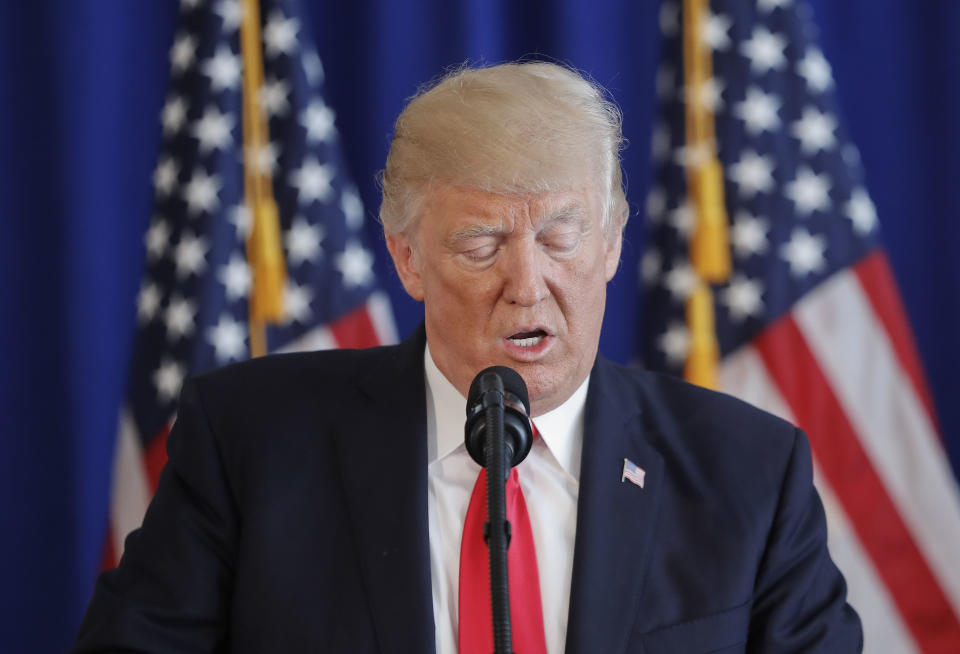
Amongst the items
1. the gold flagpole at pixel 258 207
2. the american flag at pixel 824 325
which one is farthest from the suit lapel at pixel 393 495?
the american flag at pixel 824 325

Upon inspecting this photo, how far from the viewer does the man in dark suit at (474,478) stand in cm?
154

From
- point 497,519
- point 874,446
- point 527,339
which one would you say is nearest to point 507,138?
point 527,339

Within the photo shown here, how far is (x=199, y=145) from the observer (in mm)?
2828

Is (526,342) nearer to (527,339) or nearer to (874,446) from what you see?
(527,339)

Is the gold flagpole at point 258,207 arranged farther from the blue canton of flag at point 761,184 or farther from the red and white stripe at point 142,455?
the blue canton of flag at point 761,184

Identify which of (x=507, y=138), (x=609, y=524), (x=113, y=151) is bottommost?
(x=609, y=524)

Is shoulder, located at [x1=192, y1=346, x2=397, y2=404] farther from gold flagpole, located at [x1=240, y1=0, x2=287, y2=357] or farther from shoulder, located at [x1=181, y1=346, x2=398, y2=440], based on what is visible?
gold flagpole, located at [x1=240, y1=0, x2=287, y2=357]

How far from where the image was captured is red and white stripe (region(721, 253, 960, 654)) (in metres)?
2.64

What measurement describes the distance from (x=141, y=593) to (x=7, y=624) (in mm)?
1969

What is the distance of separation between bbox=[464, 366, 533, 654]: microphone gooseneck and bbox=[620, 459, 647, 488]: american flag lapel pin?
556 millimetres

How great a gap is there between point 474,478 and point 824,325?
54.8 inches

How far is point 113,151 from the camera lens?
126 inches

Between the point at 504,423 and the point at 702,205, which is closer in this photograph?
the point at 504,423

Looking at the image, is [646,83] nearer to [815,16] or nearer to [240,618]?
[815,16]
